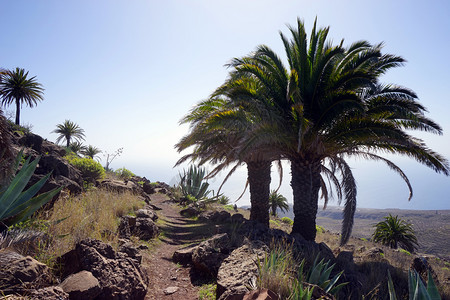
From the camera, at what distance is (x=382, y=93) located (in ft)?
26.8

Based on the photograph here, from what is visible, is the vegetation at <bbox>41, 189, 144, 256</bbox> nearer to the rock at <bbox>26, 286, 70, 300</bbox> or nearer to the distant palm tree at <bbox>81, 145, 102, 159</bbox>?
the rock at <bbox>26, 286, 70, 300</bbox>

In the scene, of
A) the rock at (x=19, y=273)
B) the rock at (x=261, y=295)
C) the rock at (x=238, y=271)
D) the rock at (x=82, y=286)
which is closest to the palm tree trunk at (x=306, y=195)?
the rock at (x=238, y=271)

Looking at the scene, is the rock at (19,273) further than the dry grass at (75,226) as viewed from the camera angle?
No

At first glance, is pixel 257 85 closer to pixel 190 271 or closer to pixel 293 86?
pixel 293 86

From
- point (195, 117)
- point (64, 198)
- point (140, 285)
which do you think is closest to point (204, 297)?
point (140, 285)

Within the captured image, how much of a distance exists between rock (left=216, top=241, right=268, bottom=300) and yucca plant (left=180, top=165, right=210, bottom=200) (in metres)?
12.0

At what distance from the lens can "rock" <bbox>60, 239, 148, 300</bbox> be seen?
3514 mm

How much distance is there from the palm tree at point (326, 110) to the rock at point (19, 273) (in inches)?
245

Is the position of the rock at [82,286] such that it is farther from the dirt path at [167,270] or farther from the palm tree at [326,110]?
the palm tree at [326,110]

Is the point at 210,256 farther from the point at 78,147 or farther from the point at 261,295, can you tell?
the point at 78,147

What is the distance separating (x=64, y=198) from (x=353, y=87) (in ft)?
30.5

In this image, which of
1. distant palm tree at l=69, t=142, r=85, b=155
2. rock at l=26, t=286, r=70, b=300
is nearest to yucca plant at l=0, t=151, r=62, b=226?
rock at l=26, t=286, r=70, b=300

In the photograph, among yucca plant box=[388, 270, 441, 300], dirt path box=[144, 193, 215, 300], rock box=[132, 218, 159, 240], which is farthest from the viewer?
rock box=[132, 218, 159, 240]

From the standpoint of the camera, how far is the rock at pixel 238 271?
3.66 metres
